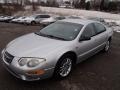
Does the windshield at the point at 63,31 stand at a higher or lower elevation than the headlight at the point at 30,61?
higher

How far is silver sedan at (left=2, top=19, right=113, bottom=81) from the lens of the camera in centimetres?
346

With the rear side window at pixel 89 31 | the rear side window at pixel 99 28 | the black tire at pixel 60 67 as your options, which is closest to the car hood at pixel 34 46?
the black tire at pixel 60 67

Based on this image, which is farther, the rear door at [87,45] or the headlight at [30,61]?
the rear door at [87,45]

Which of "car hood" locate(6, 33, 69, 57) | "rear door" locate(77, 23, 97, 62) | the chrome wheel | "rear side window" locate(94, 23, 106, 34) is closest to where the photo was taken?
"car hood" locate(6, 33, 69, 57)

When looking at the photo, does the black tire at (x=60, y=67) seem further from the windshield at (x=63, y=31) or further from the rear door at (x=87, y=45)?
the windshield at (x=63, y=31)

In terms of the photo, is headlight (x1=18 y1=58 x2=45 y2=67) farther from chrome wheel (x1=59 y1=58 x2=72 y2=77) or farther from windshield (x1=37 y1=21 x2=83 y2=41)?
windshield (x1=37 y1=21 x2=83 y2=41)

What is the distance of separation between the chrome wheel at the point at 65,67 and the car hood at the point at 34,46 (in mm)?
413

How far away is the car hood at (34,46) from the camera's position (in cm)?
360

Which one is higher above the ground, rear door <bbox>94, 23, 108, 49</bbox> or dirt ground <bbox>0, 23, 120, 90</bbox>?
rear door <bbox>94, 23, 108, 49</bbox>

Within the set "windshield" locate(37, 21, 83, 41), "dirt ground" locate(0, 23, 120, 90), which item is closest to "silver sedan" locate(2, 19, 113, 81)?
"windshield" locate(37, 21, 83, 41)

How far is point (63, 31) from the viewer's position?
4758mm

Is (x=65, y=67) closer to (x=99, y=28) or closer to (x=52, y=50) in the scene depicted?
(x=52, y=50)

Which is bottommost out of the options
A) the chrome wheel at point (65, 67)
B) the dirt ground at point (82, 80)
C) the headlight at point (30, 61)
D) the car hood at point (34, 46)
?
the dirt ground at point (82, 80)

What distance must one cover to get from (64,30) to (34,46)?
1241mm
